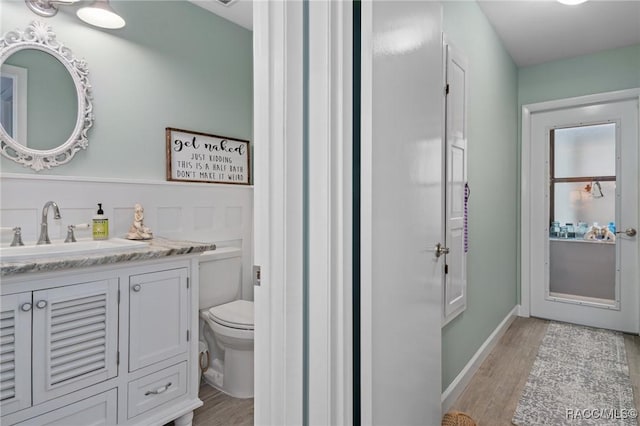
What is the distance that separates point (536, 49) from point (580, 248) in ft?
5.95

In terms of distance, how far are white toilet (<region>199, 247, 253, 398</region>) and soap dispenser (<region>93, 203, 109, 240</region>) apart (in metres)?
0.55

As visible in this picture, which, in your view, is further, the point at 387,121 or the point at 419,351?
the point at 419,351

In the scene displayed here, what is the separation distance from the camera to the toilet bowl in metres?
2.05

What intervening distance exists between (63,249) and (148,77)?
1166 millimetres

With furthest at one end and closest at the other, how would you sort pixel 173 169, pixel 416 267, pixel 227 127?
pixel 227 127 < pixel 173 169 < pixel 416 267

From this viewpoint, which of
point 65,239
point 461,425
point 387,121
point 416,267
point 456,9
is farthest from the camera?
point 456,9

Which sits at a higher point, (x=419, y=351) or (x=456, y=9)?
(x=456, y=9)

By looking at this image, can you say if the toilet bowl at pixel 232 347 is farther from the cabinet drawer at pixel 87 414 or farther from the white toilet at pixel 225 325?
the cabinet drawer at pixel 87 414

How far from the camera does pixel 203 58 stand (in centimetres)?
259

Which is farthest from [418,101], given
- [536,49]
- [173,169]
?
[536,49]

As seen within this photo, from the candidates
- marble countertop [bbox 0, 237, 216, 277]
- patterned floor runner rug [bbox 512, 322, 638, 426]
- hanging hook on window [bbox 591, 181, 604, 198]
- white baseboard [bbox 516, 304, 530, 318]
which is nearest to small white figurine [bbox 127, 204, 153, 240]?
marble countertop [bbox 0, 237, 216, 277]

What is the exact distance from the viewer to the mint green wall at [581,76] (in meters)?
3.05

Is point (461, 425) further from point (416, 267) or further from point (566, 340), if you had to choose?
Result: point (566, 340)

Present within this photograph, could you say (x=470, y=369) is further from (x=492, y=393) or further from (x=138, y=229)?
(x=138, y=229)
